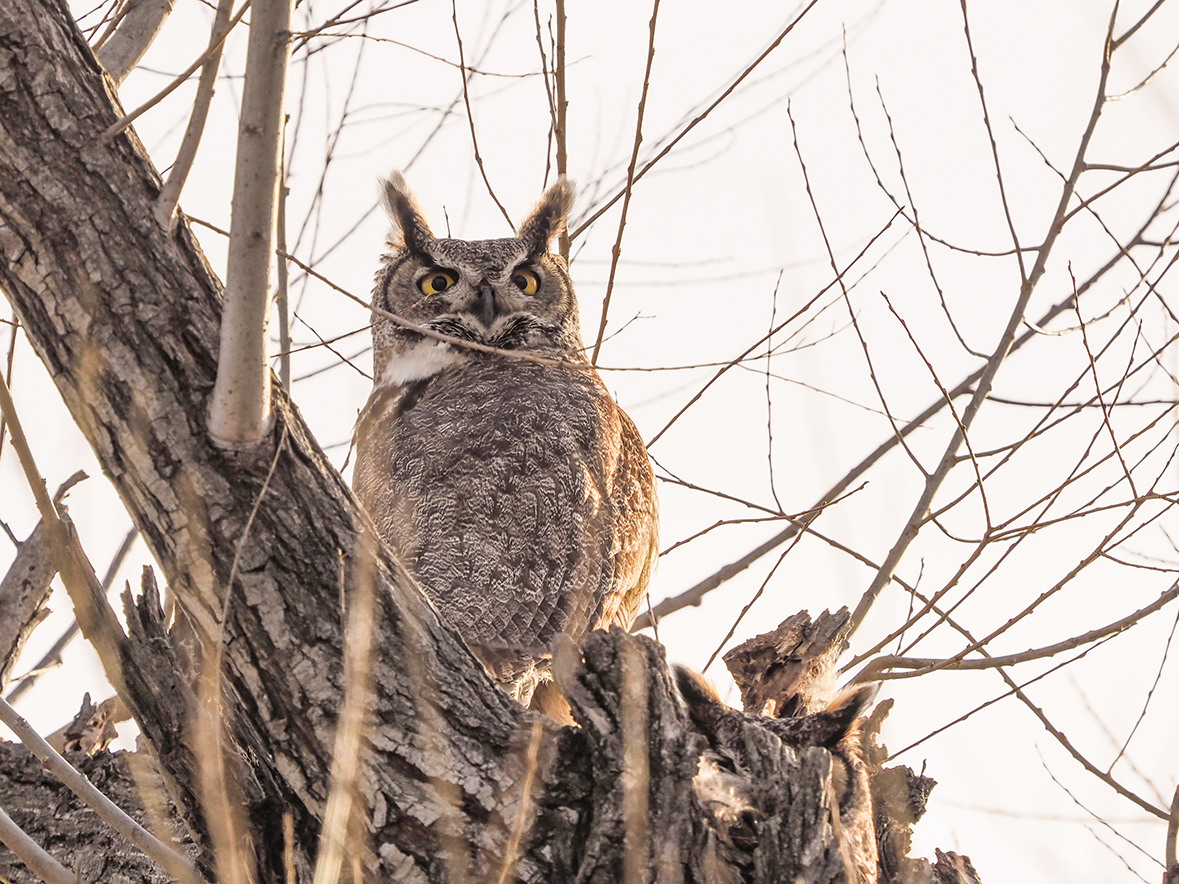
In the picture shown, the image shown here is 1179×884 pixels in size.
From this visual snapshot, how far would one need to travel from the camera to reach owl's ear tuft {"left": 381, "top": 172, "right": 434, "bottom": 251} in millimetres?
6191

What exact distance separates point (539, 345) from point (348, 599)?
11.2 ft

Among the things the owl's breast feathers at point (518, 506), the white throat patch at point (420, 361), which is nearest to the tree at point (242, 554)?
the owl's breast feathers at point (518, 506)

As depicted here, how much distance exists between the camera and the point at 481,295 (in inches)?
221

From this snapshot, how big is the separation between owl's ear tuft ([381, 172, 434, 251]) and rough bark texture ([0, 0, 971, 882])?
3793 millimetres

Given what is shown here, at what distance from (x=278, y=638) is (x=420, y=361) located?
336 cm

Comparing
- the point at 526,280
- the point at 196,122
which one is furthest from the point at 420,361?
the point at 196,122

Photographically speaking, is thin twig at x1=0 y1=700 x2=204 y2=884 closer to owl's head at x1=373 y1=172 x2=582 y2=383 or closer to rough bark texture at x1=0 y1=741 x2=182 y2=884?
rough bark texture at x1=0 y1=741 x2=182 y2=884

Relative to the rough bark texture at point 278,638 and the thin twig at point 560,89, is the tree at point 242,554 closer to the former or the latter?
the rough bark texture at point 278,638

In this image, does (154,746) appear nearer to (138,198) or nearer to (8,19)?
(138,198)

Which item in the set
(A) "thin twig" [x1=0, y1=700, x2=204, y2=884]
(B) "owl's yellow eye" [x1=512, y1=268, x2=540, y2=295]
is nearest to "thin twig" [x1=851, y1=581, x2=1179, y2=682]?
(A) "thin twig" [x1=0, y1=700, x2=204, y2=884]

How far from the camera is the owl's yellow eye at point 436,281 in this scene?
18.9 ft

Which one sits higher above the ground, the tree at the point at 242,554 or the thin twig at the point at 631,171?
the thin twig at the point at 631,171

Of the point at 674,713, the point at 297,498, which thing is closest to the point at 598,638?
the point at 674,713

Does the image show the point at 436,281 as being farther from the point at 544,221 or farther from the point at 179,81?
the point at 179,81
